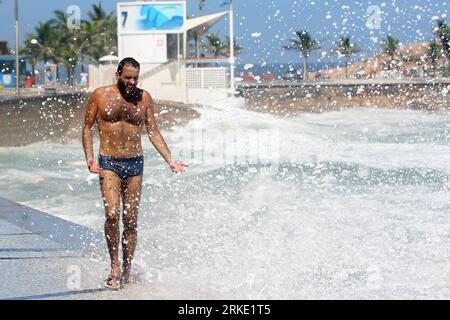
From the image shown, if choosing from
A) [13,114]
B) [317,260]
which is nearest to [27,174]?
[13,114]

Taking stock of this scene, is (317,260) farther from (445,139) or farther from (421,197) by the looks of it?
(445,139)

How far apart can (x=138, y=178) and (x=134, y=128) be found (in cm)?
36

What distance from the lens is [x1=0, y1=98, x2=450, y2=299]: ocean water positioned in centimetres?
644

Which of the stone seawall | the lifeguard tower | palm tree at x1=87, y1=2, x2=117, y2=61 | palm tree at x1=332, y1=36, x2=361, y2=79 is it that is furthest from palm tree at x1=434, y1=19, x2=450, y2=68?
palm tree at x1=87, y1=2, x2=117, y2=61

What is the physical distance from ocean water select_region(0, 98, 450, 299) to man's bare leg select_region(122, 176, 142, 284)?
0.73 ft

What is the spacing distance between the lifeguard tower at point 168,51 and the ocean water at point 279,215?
40.5ft

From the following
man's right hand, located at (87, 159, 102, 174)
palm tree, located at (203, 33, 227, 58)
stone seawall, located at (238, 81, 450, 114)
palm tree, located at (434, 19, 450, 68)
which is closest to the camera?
man's right hand, located at (87, 159, 102, 174)

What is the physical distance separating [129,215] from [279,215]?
4660mm

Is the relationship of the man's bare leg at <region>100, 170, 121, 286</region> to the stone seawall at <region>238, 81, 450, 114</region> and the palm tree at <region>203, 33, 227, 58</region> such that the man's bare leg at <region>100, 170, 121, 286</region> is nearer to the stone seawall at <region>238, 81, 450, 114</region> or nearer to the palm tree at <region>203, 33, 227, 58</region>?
the stone seawall at <region>238, 81, 450, 114</region>

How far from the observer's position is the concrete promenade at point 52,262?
563cm

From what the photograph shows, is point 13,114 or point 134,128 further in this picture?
point 13,114

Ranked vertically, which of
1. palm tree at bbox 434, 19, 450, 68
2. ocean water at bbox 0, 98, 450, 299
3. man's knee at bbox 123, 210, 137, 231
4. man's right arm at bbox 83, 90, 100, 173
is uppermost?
Result: palm tree at bbox 434, 19, 450, 68

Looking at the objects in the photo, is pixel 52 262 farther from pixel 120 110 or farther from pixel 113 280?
pixel 120 110

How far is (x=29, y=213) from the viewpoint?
903 cm
